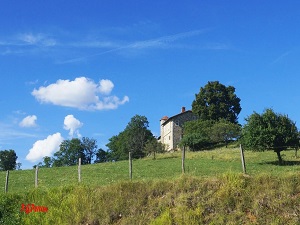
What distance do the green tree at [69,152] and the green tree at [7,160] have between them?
14061 millimetres

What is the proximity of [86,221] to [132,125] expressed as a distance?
103 m

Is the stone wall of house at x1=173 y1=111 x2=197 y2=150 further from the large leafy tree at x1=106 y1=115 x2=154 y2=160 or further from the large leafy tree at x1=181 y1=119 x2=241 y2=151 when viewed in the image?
the large leafy tree at x1=181 y1=119 x2=241 y2=151

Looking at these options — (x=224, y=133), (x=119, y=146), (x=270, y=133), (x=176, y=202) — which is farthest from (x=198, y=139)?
(x=119, y=146)

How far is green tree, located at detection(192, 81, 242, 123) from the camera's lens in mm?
91394

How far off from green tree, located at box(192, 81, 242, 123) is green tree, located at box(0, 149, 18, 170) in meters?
69.1

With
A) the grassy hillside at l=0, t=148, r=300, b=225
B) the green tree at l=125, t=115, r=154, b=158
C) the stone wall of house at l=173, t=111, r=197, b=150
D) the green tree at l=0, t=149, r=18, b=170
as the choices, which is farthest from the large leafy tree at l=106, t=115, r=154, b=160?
the grassy hillside at l=0, t=148, r=300, b=225

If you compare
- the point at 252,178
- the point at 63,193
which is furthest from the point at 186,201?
the point at 63,193

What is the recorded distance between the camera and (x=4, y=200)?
1809 centimetres

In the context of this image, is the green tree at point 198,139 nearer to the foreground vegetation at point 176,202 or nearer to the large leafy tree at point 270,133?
the large leafy tree at point 270,133

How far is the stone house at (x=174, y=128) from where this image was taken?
101 metres

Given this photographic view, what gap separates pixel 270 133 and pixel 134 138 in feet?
264

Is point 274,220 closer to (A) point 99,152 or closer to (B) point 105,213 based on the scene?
(B) point 105,213

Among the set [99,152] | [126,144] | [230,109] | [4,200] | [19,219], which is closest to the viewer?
[19,219]

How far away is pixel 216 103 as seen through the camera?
93.3 m
